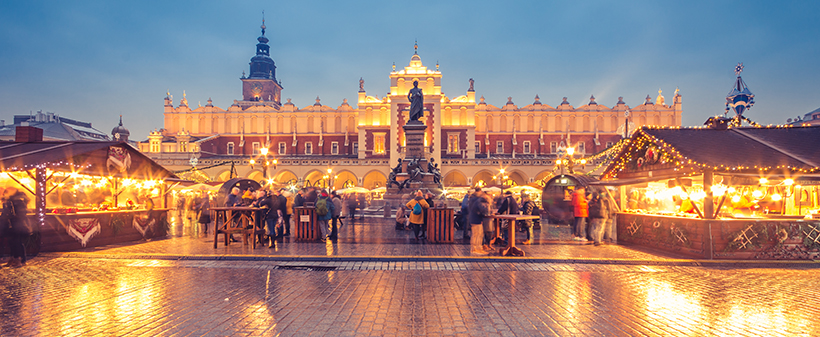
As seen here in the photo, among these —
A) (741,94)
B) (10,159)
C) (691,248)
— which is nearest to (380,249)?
(691,248)

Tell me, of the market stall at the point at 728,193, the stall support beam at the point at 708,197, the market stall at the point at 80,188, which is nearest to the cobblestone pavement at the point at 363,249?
the market stall at the point at 80,188

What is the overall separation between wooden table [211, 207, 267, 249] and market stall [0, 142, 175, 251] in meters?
2.49

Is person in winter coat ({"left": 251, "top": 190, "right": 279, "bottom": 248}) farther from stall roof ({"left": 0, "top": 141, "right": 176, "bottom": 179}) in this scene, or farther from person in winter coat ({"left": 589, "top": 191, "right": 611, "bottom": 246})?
person in winter coat ({"left": 589, "top": 191, "right": 611, "bottom": 246})

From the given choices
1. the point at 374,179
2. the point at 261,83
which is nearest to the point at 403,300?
the point at 374,179

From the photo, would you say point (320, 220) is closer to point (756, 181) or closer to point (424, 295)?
point (424, 295)

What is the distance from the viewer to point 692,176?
33.4 feet

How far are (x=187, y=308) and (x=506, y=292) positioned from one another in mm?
4225

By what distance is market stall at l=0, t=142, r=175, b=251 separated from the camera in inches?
395

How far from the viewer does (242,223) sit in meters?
11.4

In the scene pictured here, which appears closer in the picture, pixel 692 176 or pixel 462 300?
pixel 462 300

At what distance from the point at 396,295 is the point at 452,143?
160ft

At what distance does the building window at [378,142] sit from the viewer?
53.8 metres

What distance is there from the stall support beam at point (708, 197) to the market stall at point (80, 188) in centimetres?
1439

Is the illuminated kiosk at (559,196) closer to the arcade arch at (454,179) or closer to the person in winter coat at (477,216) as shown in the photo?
the person in winter coat at (477,216)
